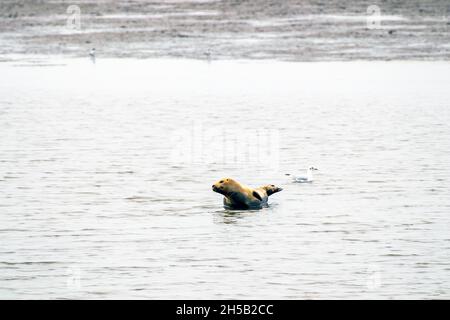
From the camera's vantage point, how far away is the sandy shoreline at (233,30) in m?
58.5

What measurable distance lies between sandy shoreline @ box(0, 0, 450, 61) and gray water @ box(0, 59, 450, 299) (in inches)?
329

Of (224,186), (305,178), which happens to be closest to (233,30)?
(305,178)

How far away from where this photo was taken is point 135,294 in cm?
1727

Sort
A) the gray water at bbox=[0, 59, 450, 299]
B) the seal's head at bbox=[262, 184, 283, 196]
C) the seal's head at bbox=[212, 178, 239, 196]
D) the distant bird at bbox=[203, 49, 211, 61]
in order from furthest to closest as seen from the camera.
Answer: the distant bird at bbox=[203, 49, 211, 61] → the seal's head at bbox=[262, 184, 283, 196] → the seal's head at bbox=[212, 178, 239, 196] → the gray water at bbox=[0, 59, 450, 299]

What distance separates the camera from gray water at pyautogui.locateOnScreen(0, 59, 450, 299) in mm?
18250

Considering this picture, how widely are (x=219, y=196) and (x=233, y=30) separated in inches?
1567

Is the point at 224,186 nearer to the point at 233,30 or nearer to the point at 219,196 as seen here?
the point at 219,196

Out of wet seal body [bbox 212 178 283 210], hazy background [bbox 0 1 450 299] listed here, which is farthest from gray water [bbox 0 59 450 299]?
wet seal body [bbox 212 178 283 210]

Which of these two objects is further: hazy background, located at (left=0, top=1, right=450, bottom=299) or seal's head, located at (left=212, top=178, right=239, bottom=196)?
seal's head, located at (left=212, top=178, right=239, bottom=196)

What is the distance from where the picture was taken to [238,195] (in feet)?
76.2

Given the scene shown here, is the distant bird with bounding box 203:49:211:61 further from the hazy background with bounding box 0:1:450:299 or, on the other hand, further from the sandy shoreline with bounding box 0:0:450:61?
the hazy background with bounding box 0:1:450:299

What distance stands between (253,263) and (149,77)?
39.5 metres
